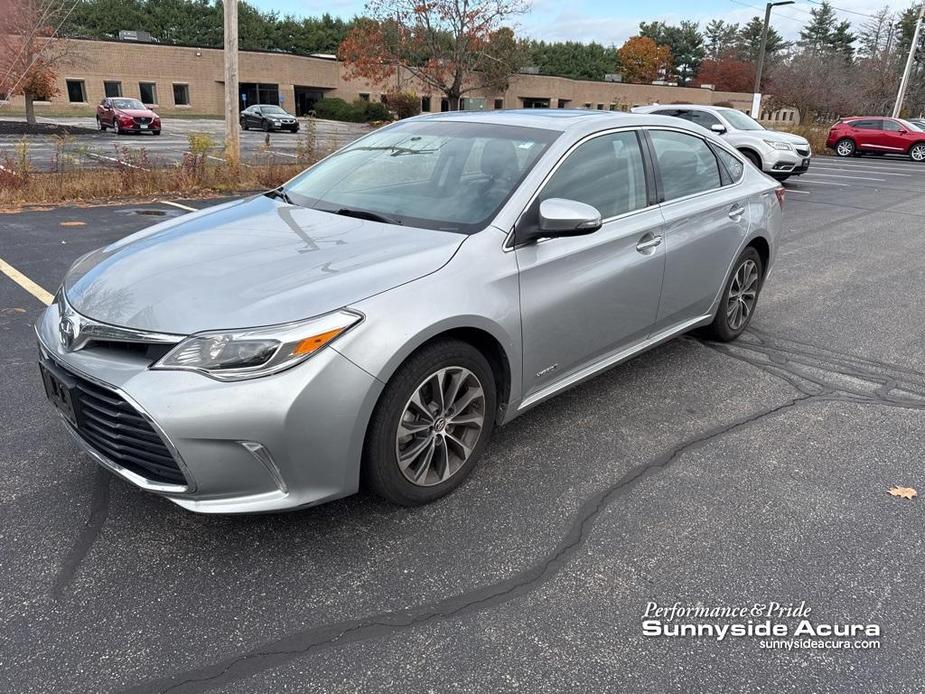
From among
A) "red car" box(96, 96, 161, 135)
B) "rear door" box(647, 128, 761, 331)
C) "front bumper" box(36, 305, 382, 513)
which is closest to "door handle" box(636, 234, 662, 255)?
"rear door" box(647, 128, 761, 331)

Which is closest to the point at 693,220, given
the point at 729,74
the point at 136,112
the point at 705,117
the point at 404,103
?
the point at 705,117

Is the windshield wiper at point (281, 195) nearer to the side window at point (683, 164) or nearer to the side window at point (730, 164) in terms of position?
the side window at point (683, 164)

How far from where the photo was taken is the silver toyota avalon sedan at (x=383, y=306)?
2424 millimetres

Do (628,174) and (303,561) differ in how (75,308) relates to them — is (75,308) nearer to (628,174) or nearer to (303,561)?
(303,561)

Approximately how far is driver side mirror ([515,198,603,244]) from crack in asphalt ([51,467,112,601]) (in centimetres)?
217

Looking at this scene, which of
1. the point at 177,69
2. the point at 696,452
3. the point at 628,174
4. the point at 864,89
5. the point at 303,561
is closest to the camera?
the point at 303,561

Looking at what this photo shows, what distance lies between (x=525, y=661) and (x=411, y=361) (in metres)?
1.16

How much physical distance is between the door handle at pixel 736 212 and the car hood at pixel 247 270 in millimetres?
2443

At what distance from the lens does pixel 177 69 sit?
50.6 m

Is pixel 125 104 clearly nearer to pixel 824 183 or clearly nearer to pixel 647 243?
pixel 824 183

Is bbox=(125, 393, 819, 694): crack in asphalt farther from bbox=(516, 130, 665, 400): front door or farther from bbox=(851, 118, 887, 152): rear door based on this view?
bbox=(851, 118, 887, 152): rear door

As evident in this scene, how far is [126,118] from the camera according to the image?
29828 mm

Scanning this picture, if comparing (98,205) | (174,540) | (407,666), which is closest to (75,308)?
(174,540)

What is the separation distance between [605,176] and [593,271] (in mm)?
610
